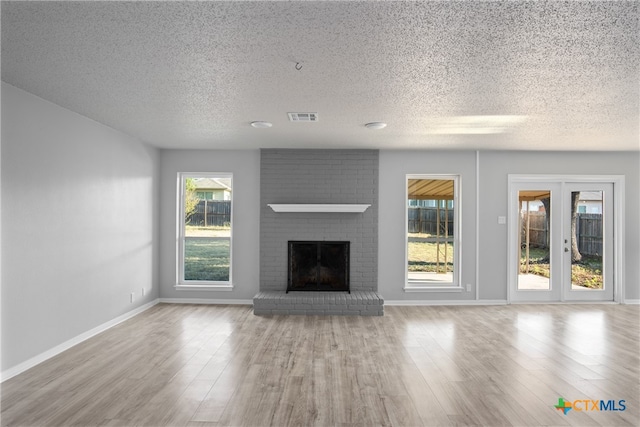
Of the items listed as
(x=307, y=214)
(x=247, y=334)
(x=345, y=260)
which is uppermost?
(x=307, y=214)

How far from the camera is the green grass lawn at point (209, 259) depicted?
252 inches

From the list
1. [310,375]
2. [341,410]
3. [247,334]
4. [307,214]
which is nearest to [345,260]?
[307,214]

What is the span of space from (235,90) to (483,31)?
1969mm

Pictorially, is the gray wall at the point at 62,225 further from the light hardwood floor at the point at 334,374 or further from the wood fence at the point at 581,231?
the wood fence at the point at 581,231

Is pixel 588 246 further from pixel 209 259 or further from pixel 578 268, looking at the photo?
pixel 209 259

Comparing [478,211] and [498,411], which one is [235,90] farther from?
[478,211]

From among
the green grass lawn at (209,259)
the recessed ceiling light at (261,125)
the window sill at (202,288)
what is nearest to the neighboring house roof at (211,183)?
the green grass lawn at (209,259)

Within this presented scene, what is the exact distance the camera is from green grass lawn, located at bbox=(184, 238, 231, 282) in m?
6.39

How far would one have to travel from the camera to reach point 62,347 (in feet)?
12.9

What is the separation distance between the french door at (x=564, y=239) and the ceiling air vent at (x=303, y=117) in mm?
3871

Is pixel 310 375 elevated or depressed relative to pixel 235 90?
depressed

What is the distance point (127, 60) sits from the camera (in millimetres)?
2682

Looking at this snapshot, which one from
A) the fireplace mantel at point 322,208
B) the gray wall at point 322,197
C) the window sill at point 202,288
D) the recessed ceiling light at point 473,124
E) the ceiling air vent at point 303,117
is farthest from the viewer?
the window sill at point 202,288

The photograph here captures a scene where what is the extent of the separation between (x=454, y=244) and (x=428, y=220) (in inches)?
22.6
